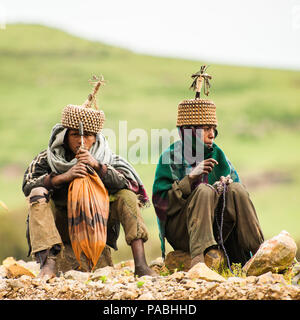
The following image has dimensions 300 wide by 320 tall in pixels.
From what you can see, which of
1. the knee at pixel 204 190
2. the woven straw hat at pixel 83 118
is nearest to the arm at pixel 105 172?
the woven straw hat at pixel 83 118

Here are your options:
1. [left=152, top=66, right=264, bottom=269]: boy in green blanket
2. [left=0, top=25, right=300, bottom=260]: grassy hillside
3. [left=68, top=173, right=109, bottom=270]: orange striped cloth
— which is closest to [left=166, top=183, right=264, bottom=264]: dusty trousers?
[left=152, top=66, right=264, bottom=269]: boy in green blanket

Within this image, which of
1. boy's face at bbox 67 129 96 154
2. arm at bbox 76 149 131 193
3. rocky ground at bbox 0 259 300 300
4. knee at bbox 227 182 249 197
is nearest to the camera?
rocky ground at bbox 0 259 300 300

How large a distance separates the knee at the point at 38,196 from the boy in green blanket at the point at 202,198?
1049 millimetres

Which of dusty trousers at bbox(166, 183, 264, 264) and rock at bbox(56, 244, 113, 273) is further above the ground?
dusty trousers at bbox(166, 183, 264, 264)

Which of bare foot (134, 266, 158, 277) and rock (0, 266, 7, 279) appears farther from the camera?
rock (0, 266, 7, 279)

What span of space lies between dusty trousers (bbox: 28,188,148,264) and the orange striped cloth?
0.17 meters

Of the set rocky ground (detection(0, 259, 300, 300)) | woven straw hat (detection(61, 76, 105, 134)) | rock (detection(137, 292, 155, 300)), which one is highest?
woven straw hat (detection(61, 76, 105, 134))

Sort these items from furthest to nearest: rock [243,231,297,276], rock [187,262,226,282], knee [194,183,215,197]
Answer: knee [194,183,215,197] → rock [243,231,297,276] → rock [187,262,226,282]

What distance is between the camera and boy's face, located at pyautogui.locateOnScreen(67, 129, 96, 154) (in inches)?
242

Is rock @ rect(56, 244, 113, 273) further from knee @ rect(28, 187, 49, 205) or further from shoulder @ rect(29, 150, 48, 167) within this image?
shoulder @ rect(29, 150, 48, 167)

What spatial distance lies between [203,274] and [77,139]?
6.04 ft

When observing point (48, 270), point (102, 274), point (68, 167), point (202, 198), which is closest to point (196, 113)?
point (202, 198)
